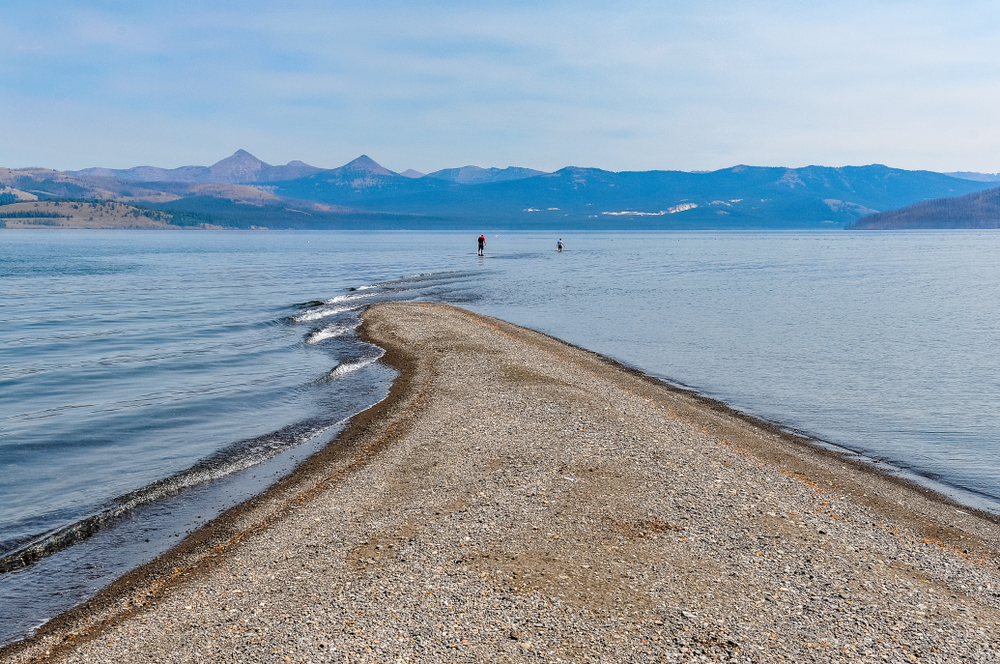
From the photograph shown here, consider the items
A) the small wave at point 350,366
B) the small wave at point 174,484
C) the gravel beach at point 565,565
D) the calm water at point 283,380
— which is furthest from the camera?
the small wave at point 350,366

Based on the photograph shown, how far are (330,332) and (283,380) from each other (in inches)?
464

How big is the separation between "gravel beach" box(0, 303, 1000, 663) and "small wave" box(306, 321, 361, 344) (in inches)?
747

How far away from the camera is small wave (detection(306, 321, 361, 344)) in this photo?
35.5 meters

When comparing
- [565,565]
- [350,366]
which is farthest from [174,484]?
[350,366]

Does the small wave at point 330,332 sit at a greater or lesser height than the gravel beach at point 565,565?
lesser

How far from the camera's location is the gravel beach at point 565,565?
327 inches

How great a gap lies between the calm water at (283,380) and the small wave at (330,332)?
276mm

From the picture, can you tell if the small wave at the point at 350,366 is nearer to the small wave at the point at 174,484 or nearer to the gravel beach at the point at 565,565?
the small wave at the point at 174,484

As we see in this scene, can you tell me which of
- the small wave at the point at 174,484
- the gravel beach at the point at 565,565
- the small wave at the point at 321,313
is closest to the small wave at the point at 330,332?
the small wave at the point at 321,313

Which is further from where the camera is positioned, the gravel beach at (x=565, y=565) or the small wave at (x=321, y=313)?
the small wave at (x=321, y=313)

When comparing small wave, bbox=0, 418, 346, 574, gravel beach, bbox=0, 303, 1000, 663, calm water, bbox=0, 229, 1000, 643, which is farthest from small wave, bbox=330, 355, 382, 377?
gravel beach, bbox=0, 303, 1000, 663

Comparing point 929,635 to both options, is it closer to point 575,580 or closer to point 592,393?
point 575,580

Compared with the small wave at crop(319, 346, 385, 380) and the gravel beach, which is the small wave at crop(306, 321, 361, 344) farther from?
→ the gravel beach

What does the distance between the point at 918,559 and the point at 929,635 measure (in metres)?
2.51
